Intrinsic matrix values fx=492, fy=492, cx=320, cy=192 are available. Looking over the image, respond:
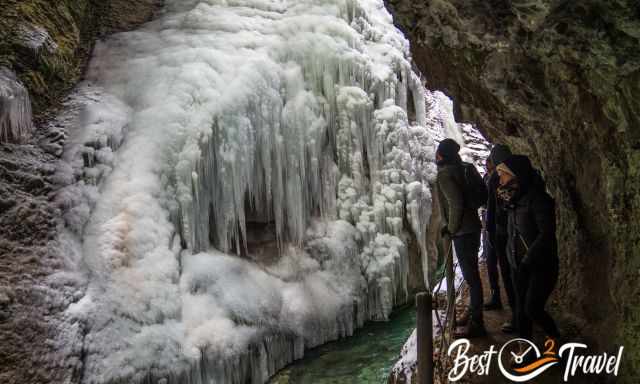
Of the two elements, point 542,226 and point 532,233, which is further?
point 532,233

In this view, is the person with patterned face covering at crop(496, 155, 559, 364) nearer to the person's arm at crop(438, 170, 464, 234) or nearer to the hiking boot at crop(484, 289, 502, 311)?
the person's arm at crop(438, 170, 464, 234)

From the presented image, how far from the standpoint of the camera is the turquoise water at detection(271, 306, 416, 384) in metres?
5.39

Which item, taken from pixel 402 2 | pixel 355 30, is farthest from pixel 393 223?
pixel 402 2

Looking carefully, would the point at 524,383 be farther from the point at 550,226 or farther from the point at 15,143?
the point at 15,143

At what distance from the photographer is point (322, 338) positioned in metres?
5.87

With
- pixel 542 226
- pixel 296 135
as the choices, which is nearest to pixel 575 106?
pixel 542 226

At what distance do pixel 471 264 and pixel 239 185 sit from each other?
322cm

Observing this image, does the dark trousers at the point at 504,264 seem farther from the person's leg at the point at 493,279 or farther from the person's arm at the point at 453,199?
the person's arm at the point at 453,199

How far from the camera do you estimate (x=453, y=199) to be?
3379mm

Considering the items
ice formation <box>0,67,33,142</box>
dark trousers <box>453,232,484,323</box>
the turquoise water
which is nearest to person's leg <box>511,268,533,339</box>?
dark trousers <box>453,232,484,323</box>

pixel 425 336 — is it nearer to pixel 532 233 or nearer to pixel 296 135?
pixel 532 233

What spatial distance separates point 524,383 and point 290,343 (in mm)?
3124

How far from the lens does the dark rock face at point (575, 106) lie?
7.77 ft

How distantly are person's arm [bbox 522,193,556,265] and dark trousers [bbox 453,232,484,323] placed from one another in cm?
49
